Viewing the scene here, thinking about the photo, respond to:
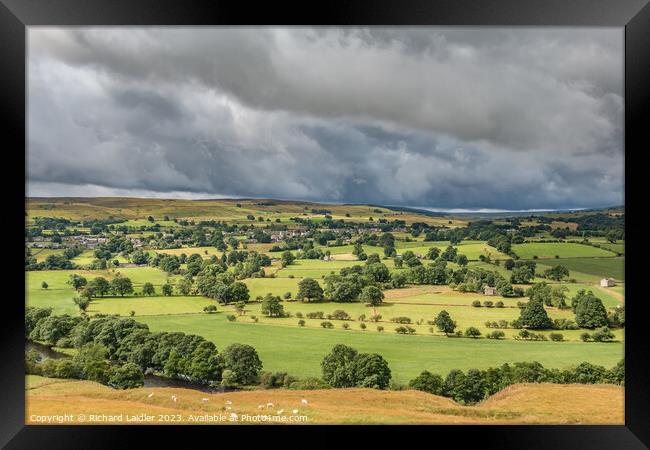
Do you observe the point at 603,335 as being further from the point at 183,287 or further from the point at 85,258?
the point at 85,258

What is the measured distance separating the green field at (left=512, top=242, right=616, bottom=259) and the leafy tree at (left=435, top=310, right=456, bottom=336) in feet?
3.81

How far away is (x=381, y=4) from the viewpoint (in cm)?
306

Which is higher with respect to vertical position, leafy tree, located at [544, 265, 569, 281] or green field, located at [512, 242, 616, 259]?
green field, located at [512, 242, 616, 259]

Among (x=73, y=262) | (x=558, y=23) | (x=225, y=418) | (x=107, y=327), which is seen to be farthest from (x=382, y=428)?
(x=73, y=262)

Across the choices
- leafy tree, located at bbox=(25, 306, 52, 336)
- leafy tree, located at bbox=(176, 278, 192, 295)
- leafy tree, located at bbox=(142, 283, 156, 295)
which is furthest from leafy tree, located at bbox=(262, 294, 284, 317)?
leafy tree, located at bbox=(25, 306, 52, 336)

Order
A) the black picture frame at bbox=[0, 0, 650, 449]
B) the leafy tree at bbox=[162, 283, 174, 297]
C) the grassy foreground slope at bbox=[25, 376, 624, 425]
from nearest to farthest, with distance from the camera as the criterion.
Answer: the black picture frame at bbox=[0, 0, 650, 449] < the grassy foreground slope at bbox=[25, 376, 624, 425] < the leafy tree at bbox=[162, 283, 174, 297]

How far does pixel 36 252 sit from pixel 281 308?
9.18 feet

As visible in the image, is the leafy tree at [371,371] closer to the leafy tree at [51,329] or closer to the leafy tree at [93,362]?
the leafy tree at [93,362]

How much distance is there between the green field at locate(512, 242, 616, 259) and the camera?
16.4 ft

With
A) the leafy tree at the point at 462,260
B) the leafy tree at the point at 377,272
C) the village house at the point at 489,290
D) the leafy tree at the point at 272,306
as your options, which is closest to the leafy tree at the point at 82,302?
the leafy tree at the point at 272,306

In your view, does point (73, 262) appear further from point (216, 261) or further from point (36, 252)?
point (216, 261)

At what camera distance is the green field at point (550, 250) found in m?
4.99

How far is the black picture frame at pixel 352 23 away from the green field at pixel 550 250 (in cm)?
160

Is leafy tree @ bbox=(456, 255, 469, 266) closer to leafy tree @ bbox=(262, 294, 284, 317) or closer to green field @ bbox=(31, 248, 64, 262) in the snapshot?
leafy tree @ bbox=(262, 294, 284, 317)
